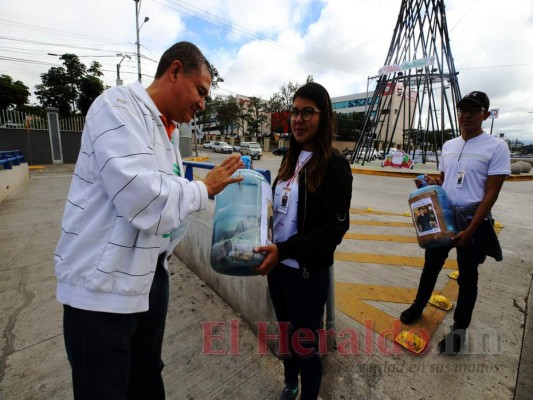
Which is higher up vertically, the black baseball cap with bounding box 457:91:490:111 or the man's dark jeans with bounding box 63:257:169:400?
the black baseball cap with bounding box 457:91:490:111

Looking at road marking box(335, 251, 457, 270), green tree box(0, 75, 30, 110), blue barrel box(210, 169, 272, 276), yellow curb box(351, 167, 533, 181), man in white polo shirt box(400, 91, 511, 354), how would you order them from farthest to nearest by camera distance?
green tree box(0, 75, 30, 110)
yellow curb box(351, 167, 533, 181)
road marking box(335, 251, 457, 270)
man in white polo shirt box(400, 91, 511, 354)
blue barrel box(210, 169, 272, 276)

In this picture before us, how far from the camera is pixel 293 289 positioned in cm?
154

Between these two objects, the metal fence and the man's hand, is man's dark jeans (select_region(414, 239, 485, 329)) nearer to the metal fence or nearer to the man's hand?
the man's hand

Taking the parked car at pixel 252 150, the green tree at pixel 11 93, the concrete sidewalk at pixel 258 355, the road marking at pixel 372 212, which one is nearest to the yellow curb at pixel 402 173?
the road marking at pixel 372 212

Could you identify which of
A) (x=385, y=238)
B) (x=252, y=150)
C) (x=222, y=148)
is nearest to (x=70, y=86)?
(x=222, y=148)

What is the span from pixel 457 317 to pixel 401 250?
2169 mm

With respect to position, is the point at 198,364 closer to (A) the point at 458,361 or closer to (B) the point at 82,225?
(B) the point at 82,225

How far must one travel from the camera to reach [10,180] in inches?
297

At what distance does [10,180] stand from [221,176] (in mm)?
9184

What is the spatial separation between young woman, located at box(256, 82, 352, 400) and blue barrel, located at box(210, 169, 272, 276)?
8cm

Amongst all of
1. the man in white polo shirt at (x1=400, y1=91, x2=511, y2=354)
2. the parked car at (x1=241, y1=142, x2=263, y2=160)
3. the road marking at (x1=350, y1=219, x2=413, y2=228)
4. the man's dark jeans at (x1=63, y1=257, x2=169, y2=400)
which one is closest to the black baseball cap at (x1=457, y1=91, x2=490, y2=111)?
the man in white polo shirt at (x1=400, y1=91, x2=511, y2=354)

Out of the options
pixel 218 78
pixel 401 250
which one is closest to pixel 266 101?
pixel 218 78

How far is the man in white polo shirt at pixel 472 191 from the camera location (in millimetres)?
2031

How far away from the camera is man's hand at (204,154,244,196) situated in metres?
1.18
